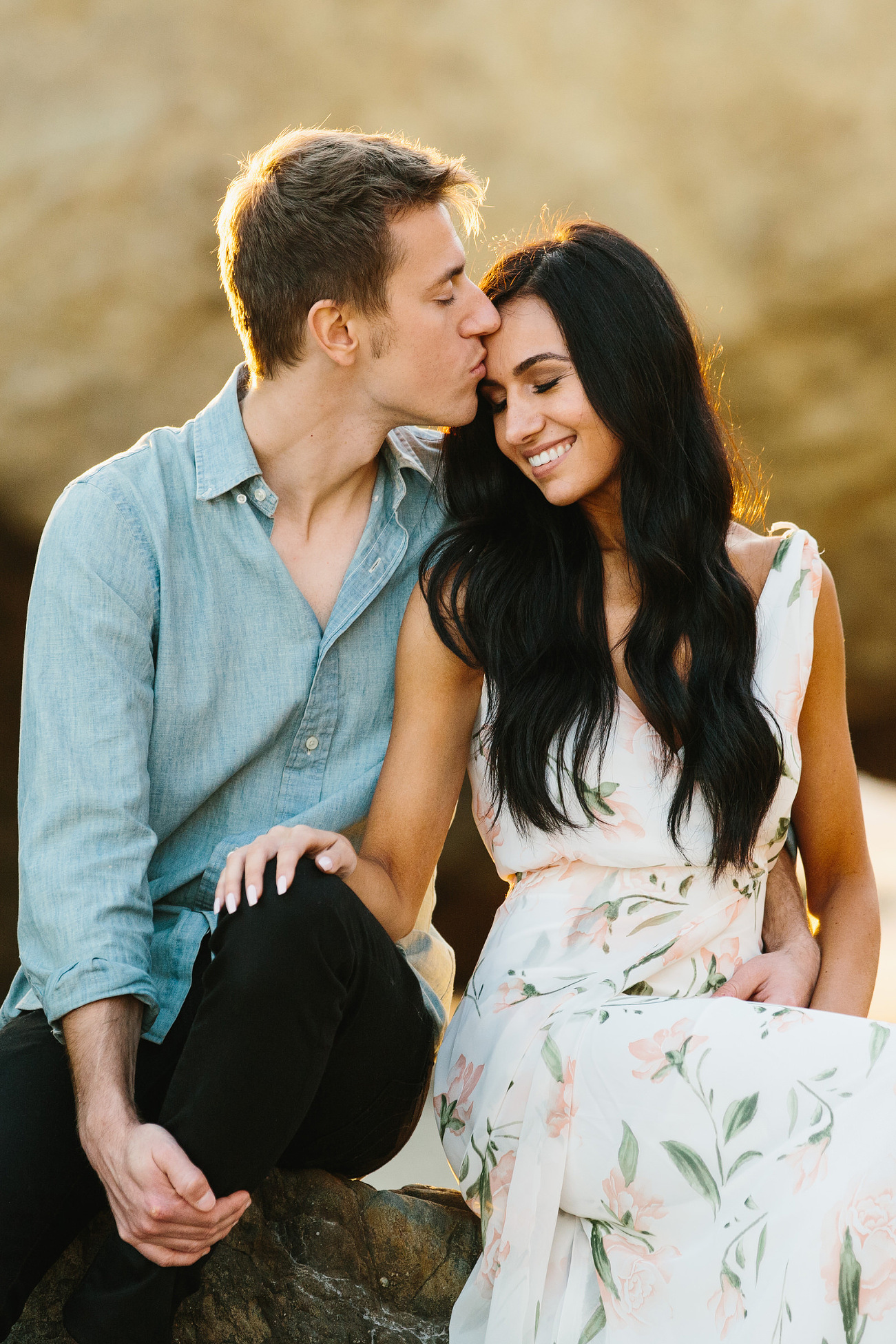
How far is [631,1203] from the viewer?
4.42 ft

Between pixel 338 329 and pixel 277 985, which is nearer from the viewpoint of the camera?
pixel 277 985

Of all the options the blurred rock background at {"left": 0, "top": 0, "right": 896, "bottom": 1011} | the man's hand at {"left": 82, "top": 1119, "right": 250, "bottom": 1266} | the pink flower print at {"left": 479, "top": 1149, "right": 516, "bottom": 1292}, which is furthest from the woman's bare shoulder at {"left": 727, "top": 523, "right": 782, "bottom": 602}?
the blurred rock background at {"left": 0, "top": 0, "right": 896, "bottom": 1011}

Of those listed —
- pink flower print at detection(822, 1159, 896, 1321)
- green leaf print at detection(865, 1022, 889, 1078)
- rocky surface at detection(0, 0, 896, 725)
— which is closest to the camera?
pink flower print at detection(822, 1159, 896, 1321)

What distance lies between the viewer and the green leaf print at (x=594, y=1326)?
134 cm

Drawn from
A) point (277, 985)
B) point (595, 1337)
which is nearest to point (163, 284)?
point (277, 985)

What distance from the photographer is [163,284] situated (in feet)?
10.4

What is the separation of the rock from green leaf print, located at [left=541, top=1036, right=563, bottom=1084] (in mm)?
383

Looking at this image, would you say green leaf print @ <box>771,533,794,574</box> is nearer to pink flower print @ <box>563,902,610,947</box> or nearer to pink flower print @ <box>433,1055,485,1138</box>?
pink flower print @ <box>563,902,610,947</box>

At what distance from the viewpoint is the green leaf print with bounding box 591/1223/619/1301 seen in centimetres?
135

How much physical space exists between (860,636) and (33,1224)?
2.66 meters

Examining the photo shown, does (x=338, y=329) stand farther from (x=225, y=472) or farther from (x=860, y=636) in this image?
(x=860, y=636)

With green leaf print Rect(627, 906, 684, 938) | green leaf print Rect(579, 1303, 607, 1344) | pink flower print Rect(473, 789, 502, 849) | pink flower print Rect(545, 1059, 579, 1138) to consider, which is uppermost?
pink flower print Rect(473, 789, 502, 849)

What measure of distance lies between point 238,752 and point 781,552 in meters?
0.76

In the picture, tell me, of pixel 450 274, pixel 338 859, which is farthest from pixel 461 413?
pixel 338 859
